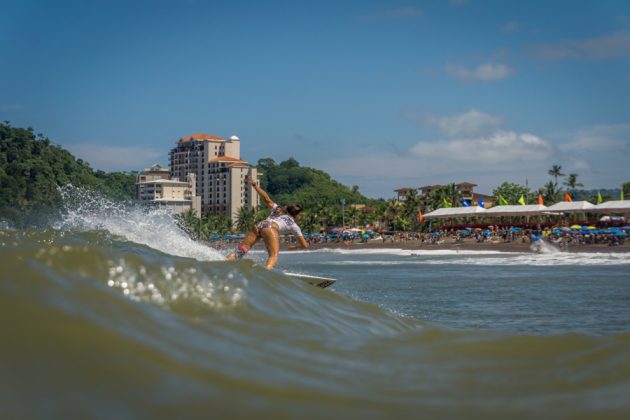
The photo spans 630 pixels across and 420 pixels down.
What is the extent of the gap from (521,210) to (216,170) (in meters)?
107

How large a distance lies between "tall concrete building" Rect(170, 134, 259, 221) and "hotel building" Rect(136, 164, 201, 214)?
6.16 m

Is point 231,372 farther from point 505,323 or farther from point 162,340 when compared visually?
point 505,323

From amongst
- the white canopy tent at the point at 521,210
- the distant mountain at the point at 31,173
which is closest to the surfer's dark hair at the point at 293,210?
the white canopy tent at the point at 521,210

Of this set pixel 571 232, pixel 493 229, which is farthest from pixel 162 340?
pixel 493 229

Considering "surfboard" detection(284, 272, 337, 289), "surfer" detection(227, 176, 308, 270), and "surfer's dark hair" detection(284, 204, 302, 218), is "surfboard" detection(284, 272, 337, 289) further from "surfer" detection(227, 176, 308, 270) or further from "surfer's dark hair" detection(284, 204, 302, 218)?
"surfer's dark hair" detection(284, 204, 302, 218)

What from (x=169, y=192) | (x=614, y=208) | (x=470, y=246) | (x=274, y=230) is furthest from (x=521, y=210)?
(x=169, y=192)

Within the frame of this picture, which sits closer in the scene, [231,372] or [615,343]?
[231,372]

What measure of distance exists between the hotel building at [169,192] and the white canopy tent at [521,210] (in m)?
89.4

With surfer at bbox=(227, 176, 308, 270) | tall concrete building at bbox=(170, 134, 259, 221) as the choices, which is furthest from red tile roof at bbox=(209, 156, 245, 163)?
surfer at bbox=(227, 176, 308, 270)

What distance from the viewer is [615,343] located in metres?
4.64

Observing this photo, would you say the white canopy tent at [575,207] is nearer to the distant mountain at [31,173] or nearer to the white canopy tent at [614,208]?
the white canopy tent at [614,208]

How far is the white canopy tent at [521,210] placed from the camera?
7202cm

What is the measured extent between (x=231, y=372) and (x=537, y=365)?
179cm

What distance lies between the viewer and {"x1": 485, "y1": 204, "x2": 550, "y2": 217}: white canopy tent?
236 ft
